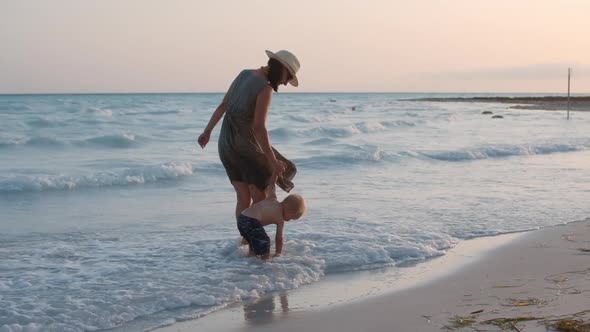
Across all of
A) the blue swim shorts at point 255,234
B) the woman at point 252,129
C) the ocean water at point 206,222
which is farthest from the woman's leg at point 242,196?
the ocean water at point 206,222

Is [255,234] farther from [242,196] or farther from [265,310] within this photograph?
[265,310]

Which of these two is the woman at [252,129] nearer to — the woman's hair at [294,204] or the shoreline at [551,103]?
the woman's hair at [294,204]

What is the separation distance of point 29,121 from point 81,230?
2620cm

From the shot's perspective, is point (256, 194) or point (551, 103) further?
point (551, 103)

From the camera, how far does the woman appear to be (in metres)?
5.49

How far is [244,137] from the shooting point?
566 centimetres

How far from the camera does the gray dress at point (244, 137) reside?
555cm

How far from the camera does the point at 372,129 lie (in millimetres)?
31203

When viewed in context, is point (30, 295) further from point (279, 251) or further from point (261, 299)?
point (279, 251)

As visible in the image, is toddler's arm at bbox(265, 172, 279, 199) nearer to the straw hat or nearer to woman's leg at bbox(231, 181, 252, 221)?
woman's leg at bbox(231, 181, 252, 221)

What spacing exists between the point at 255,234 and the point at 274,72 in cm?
126

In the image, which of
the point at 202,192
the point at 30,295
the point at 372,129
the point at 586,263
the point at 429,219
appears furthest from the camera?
the point at 372,129

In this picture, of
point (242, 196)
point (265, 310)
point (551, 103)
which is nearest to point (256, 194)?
point (242, 196)

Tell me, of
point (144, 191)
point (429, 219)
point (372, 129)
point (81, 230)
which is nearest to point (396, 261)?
point (429, 219)
